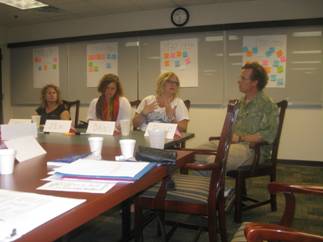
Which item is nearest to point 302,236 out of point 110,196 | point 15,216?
point 110,196

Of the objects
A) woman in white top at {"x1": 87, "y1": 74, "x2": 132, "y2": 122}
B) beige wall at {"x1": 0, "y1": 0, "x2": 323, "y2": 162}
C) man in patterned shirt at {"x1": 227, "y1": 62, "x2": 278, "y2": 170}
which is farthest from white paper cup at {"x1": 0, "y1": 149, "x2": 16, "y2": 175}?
beige wall at {"x1": 0, "y1": 0, "x2": 323, "y2": 162}

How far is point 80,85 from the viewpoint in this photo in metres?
5.69

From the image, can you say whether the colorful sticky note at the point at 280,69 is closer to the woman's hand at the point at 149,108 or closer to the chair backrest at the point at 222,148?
the woman's hand at the point at 149,108

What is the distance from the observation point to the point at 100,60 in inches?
216

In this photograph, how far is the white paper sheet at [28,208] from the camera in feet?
2.09

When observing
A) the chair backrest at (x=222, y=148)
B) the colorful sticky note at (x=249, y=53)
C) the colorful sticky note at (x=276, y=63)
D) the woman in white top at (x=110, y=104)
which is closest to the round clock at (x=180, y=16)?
the colorful sticky note at (x=249, y=53)

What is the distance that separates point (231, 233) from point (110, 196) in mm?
1697

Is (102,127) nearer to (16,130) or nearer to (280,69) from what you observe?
(16,130)

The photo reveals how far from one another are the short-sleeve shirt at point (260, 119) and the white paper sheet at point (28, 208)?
2033mm

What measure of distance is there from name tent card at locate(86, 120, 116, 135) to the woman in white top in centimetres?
65

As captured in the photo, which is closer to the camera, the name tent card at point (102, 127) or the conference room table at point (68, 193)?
the conference room table at point (68, 193)

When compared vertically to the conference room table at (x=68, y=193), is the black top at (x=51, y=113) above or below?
above

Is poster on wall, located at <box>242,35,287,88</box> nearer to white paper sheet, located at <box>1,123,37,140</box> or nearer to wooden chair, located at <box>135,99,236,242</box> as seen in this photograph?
wooden chair, located at <box>135,99,236,242</box>

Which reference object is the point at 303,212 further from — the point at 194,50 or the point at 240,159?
the point at 194,50
